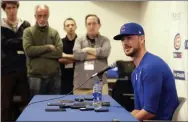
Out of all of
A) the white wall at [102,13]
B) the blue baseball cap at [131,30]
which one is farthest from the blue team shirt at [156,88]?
the white wall at [102,13]

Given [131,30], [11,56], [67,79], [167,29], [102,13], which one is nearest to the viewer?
[131,30]

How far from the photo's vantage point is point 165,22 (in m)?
4.96

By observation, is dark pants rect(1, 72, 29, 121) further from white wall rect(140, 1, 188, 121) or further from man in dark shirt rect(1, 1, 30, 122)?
white wall rect(140, 1, 188, 121)

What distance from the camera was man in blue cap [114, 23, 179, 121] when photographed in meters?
2.58

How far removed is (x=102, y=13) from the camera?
23.5ft

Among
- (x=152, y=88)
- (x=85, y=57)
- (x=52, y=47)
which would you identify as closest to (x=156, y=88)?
(x=152, y=88)

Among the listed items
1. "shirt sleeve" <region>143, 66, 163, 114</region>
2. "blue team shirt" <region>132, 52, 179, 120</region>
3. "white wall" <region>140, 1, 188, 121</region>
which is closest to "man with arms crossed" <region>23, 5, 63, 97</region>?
"white wall" <region>140, 1, 188, 121</region>

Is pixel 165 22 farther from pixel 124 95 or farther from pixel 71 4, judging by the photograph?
pixel 71 4

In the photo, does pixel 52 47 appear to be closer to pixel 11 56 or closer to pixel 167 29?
pixel 11 56

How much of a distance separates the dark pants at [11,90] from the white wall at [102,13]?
2718 mm

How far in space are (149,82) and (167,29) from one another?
2.40 meters

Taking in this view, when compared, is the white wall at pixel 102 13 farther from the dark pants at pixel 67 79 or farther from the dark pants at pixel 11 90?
the dark pants at pixel 11 90

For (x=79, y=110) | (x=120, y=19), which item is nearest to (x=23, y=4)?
(x=120, y=19)

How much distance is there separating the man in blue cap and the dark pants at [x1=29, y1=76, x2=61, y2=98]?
64.3 inches
